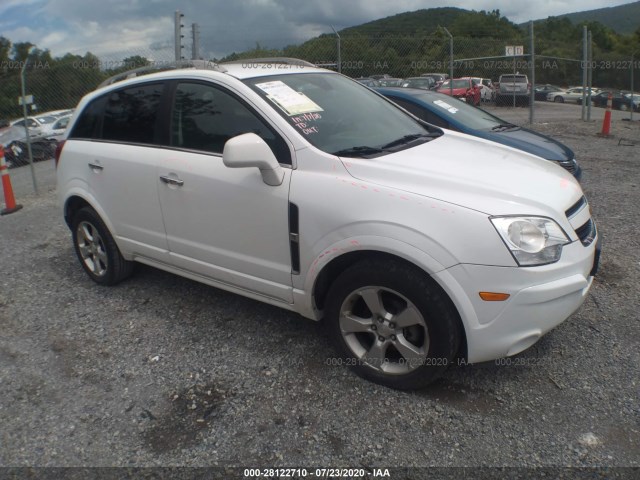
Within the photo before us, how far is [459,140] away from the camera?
151 inches

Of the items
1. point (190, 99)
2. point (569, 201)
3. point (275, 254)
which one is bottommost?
point (275, 254)

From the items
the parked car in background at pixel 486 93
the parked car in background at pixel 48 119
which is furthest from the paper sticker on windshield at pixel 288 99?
the parked car in background at pixel 486 93

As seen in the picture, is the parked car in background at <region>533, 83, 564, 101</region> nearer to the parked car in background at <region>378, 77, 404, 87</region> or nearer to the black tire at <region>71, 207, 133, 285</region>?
the parked car in background at <region>378, 77, 404, 87</region>

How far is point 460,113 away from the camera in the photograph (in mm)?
6898

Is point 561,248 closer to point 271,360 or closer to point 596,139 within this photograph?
point 271,360

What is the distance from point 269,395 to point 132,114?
236 cm

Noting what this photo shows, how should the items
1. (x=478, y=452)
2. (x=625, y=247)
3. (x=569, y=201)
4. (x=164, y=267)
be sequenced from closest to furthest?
1. (x=478, y=452)
2. (x=569, y=201)
3. (x=164, y=267)
4. (x=625, y=247)

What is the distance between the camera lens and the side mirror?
295 centimetres

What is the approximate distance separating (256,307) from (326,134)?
148 centimetres

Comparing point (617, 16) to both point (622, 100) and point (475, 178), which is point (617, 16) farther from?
point (475, 178)

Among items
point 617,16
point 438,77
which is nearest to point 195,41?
point 438,77

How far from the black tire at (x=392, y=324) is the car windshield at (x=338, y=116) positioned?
773 millimetres

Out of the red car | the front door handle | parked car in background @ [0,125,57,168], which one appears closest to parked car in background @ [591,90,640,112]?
the red car

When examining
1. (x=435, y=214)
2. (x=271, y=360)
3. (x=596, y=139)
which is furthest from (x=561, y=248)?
(x=596, y=139)
